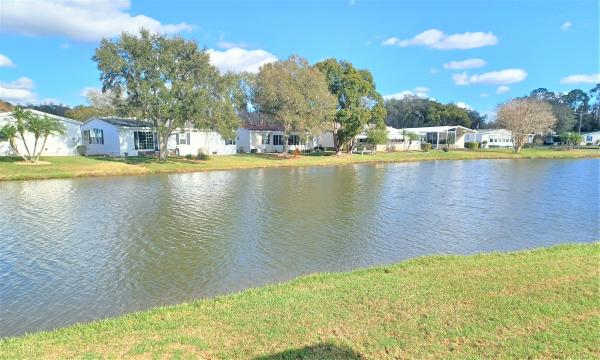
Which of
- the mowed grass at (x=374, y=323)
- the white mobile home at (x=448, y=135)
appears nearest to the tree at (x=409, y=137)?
the white mobile home at (x=448, y=135)

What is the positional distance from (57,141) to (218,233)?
31.9 meters

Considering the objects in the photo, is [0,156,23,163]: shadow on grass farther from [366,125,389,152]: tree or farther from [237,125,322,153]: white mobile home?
[366,125,389,152]: tree

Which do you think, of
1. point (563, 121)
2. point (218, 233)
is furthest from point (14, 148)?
point (563, 121)

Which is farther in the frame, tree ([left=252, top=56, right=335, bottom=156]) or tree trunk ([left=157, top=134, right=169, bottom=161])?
tree ([left=252, top=56, right=335, bottom=156])

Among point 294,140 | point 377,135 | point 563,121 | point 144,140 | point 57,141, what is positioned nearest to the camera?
point 57,141

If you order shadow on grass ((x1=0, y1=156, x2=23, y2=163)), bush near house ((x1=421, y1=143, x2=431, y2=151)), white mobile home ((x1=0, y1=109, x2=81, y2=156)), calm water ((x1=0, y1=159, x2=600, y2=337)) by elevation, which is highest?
white mobile home ((x1=0, y1=109, x2=81, y2=156))

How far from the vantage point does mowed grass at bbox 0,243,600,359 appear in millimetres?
4703

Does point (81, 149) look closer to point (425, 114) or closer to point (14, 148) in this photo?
point (14, 148)

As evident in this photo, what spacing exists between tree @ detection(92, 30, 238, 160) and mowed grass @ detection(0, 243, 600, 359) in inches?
1184

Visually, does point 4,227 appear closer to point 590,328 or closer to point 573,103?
point 590,328

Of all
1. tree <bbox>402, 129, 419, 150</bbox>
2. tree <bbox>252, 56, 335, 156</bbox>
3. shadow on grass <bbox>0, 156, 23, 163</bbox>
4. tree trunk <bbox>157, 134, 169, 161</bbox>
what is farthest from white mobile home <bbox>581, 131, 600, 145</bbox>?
shadow on grass <bbox>0, 156, 23, 163</bbox>

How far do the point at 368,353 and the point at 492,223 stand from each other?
454 inches

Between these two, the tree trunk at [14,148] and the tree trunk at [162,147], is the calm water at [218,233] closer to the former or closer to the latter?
the tree trunk at [14,148]

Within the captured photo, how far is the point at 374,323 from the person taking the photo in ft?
17.7
